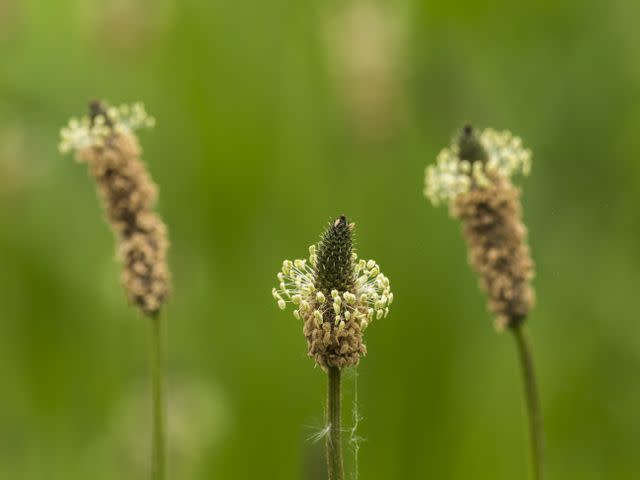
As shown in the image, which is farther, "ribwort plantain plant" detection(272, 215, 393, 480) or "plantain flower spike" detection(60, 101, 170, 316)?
"plantain flower spike" detection(60, 101, 170, 316)

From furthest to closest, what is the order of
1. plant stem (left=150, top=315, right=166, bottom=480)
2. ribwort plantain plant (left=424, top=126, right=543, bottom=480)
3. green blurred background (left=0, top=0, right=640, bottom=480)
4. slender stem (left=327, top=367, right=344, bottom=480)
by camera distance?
green blurred background (left=0, top=0, right=640, bottom=480) → ribwort plantain plant (left=424, top=126, right=543, bottom=480) → plant stem (left=150, top=315, right=166, bottom=480) → slender stem (left=327, top=367, right=344, bottom=480)

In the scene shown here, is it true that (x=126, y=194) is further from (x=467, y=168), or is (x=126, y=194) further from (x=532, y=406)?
(x=532, y=406)

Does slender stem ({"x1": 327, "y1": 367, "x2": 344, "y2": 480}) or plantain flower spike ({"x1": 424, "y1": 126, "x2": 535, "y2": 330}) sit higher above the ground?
plantain flower spike ({"x1": 424, "y1": 126, "x2": 535, "y2": 330})

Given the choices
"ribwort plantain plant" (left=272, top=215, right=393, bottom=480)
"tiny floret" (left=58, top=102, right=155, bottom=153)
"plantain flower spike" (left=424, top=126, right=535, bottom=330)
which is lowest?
"ribwort plantain plant" (left=272, top=215, right=393, bottom=480)

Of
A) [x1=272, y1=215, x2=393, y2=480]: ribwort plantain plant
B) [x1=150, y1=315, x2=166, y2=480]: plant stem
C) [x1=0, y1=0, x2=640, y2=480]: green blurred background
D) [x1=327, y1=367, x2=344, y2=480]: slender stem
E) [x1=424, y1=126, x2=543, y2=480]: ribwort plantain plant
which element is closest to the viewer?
[x1=327, y1=367, x2=344, y2=480]: slender stem

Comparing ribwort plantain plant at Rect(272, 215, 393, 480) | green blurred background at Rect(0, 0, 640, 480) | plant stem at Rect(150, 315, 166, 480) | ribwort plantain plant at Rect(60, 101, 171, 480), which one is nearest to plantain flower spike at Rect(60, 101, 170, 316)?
ribwort plantain plant at Rect(60, 101, 171, 480)

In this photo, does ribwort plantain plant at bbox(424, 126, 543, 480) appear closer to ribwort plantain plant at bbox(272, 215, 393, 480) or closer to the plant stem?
ribwort plantain plant at bbox(272, 215, 393, 480)

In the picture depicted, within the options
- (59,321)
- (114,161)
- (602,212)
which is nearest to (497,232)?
(114,161)

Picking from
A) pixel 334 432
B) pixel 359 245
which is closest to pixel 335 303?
pixel 334 432

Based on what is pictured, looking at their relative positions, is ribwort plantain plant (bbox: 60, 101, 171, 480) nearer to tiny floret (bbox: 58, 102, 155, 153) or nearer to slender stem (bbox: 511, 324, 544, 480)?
tiny floret (bbox: 58, 102, 155, 153)
